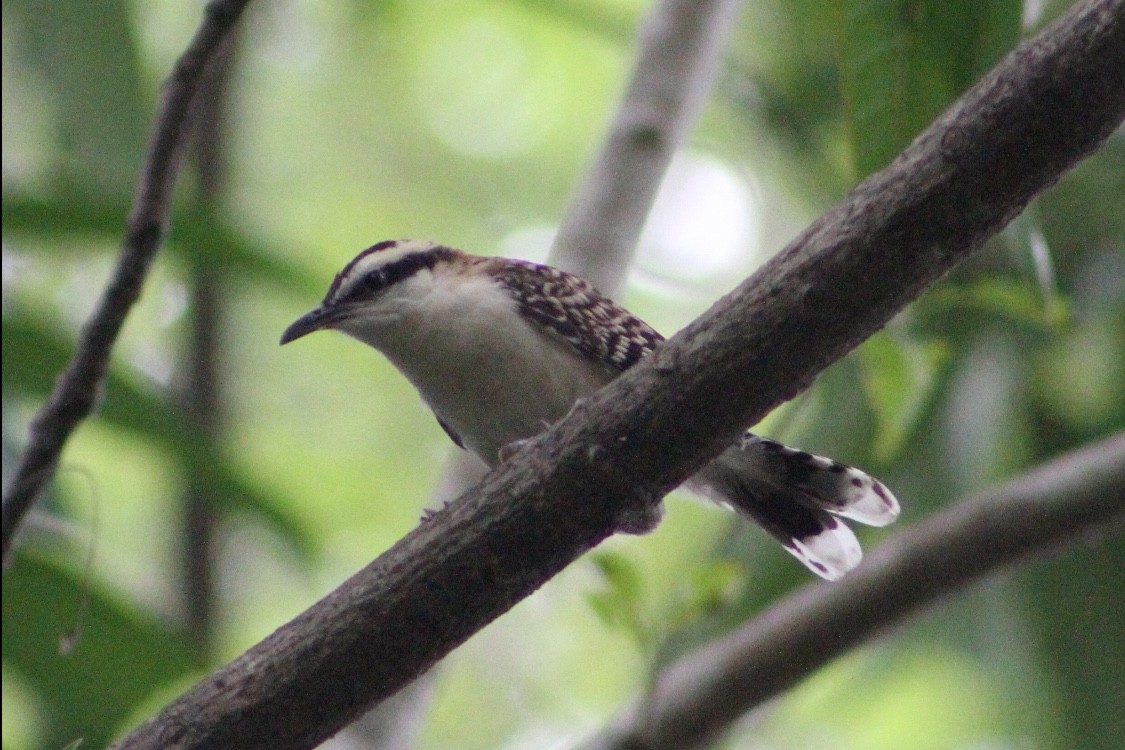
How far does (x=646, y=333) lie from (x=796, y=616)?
1131mm

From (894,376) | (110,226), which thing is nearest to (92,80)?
(110,226)

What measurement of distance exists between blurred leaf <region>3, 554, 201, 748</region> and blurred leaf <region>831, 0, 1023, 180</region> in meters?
2.70

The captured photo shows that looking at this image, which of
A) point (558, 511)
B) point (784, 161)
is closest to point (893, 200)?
point (558, 511)

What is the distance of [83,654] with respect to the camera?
174 inches

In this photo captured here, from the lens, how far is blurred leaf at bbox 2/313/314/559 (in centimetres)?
469

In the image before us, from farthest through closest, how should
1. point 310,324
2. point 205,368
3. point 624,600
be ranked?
1. point 205,368
2. point 310,324
3. point 624,600

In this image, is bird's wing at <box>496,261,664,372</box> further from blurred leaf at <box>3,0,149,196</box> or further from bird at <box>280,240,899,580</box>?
blurred leaf at <box>3,0,149,196</box>

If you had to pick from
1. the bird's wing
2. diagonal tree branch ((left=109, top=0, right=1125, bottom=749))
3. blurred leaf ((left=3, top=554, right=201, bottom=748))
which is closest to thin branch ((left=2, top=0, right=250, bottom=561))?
blurred leaf ((left=3, top=554, right=201, bottom=748))

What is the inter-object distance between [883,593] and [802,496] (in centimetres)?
53

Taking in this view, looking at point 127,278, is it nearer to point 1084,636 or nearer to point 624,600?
point 624,600

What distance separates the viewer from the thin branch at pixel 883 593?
3996mm

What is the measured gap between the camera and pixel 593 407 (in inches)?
114

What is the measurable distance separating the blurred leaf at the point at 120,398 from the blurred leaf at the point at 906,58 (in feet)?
8.03

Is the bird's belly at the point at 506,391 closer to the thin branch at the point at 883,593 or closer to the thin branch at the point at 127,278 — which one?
the thin branch at the point at 883,593
